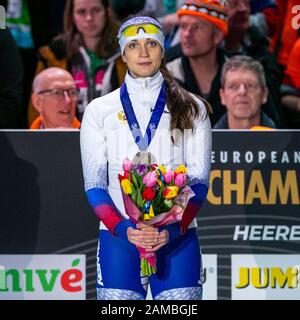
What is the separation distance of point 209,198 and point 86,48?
1199 millimetres

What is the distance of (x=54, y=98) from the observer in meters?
6.26

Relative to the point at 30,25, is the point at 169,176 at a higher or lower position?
lower

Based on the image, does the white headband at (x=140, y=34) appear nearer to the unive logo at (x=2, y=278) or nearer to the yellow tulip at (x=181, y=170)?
the yellow tulip at (x=181, y=170)

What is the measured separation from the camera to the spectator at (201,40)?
635 centimetres

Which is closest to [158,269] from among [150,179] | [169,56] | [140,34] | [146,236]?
[146,236]

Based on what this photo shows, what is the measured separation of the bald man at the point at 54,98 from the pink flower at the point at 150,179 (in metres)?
1.30

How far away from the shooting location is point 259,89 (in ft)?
20.6

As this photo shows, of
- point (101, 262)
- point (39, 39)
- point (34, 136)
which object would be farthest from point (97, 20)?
point (101, 262)

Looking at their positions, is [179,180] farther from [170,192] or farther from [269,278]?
[269,278]

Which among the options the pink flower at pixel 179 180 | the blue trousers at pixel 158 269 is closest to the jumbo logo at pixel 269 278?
the blue trousers at pixel 158 269

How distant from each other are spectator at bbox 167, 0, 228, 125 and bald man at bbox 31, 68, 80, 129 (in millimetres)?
616

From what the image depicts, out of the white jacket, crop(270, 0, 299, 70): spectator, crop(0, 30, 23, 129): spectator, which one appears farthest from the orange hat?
the white jacket

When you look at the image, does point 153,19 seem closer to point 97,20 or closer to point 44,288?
point 97,20

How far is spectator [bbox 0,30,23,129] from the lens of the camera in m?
6.23
